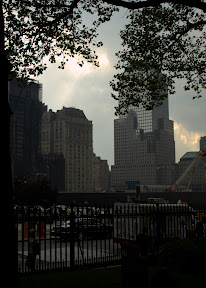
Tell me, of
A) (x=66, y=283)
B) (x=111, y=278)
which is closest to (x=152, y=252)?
(x=111, y=278)

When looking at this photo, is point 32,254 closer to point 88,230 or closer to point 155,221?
point 88,230

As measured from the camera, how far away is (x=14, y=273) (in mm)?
7297

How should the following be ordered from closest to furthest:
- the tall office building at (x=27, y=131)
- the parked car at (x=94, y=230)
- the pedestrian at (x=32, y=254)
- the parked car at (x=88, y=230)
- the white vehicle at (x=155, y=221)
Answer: the pedestrian at (x=32, y=254), the parked car at (x=88, y=230), the parked car at (x=94, y=230), the white vehicle at (x=155, y=221), the tall office building at (x=27, y=131)

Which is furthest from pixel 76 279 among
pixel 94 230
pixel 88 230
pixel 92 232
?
pixel 94 230

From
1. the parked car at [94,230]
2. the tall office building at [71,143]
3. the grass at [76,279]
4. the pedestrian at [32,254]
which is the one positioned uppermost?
the tall office building at [71,143]

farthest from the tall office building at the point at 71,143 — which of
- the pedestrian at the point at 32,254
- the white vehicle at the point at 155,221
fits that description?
the pedestrian at the point at 32,254

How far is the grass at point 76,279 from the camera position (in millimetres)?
9117

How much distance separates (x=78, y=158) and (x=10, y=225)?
182 meters

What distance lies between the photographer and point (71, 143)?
186m

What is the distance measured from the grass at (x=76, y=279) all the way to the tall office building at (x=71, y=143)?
567 ft

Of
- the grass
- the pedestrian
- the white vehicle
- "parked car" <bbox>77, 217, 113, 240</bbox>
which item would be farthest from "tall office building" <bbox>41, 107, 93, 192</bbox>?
the grass

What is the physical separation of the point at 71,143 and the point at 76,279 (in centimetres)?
17697

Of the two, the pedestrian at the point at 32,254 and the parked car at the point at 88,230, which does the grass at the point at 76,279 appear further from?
the parked car at the point at 88,230

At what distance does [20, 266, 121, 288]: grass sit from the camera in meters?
9.12
